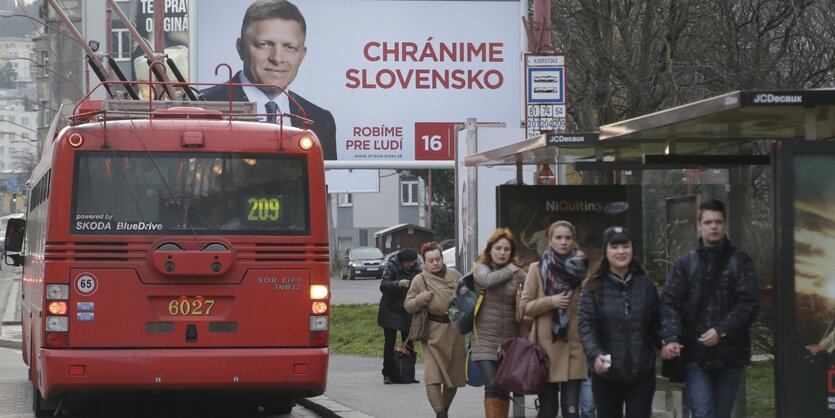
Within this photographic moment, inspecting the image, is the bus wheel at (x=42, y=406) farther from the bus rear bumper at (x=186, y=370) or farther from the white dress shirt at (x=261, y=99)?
the white dress shirt at (x=261, y=99)

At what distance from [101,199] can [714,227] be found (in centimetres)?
570

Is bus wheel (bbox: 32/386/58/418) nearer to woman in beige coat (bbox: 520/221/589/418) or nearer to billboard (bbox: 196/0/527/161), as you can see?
woman in beige coat (bbox: 520/221/589/418)

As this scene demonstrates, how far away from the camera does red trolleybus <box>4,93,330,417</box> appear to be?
1160 centimetres

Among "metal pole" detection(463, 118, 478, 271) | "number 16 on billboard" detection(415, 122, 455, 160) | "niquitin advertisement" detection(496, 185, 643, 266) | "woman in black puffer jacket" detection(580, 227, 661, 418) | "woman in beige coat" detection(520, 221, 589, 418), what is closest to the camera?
"woman in black puffer jacket" detection(580, 227, 661, 418)

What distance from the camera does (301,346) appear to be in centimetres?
1193

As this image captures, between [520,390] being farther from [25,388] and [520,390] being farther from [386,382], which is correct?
[25,388]

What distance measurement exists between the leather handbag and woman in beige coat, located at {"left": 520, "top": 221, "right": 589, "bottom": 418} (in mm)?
67

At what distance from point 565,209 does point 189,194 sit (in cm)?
321

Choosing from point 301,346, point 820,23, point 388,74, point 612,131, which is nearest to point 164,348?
point 301,346

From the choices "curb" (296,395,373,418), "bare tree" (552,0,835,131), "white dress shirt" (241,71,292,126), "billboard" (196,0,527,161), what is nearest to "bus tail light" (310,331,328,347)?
"curb" (296,395,373,418)

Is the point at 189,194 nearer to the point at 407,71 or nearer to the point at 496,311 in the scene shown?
the point at 496,311

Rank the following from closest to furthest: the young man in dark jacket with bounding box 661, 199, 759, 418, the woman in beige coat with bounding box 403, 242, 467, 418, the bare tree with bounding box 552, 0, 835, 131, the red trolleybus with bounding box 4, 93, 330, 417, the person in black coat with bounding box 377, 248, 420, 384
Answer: the young man in dark jacket with bounding box 661, 199, 759, 418 < the woman in beige coat with bounding box 403, 242, 467, 418 < the red trolleybus with bounding box 4, 93, 330, 417 < the person in black coat with bounding box 377, 248, 420, 384 < the bare tree with bounding box 552, 0, 835, 131

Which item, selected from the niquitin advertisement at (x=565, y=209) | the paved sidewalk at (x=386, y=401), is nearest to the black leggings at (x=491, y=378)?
the paved sidewalk at (x=386, y=401)

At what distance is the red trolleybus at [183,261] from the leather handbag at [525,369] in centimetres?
261
